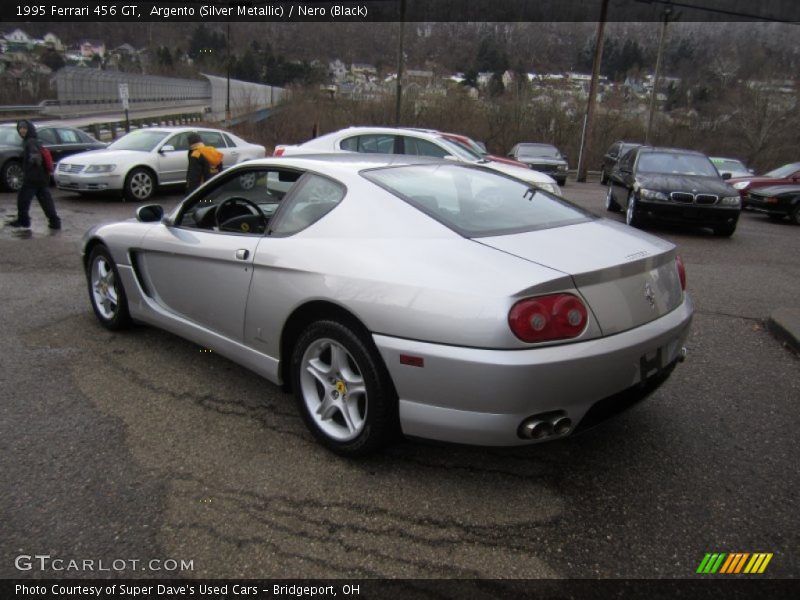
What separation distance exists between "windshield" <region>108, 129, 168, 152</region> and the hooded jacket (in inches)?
140

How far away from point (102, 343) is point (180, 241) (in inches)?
49.3

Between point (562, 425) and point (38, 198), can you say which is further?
point (38, 198)

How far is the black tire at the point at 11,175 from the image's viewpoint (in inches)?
474

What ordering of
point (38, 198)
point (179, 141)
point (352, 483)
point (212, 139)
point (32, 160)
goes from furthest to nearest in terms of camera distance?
point (212, 139) < point (179, 141) < point (38, 198) < point (32, 160) < point (352, 483)

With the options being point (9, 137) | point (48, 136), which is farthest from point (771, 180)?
point (9, 137)

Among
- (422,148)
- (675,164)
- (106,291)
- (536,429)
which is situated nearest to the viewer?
(536,429)

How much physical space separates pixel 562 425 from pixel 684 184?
8.96 m

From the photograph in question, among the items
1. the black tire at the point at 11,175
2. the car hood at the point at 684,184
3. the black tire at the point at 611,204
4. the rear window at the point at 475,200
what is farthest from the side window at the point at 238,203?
the black tire at the point at 11,175

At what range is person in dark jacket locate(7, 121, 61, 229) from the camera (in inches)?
328

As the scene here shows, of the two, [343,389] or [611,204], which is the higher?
[343,389]

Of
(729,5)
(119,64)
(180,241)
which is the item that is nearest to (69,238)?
(180,241)

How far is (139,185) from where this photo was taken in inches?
464

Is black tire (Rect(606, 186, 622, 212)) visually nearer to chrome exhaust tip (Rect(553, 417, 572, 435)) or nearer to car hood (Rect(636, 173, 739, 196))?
car hood (Rect(636, 173, 739, 196))

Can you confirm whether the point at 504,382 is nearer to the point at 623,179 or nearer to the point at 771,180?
the point at 623,179
